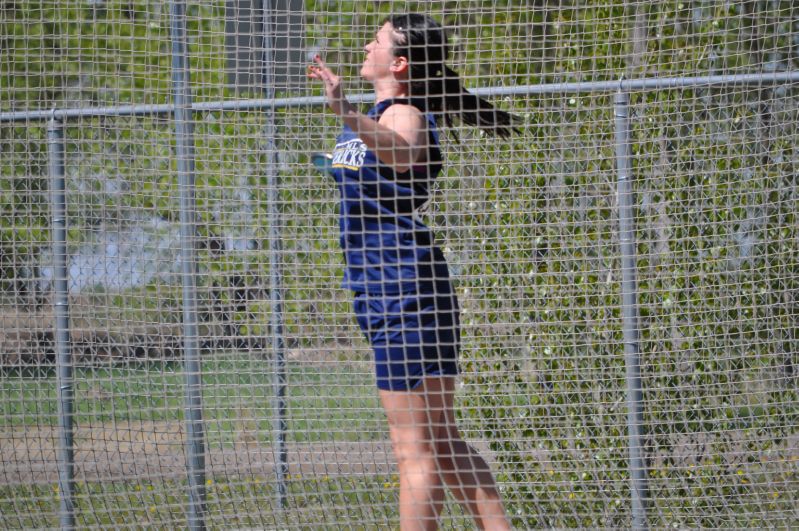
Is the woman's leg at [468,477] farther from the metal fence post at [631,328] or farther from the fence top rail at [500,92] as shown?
the fence top rail at [500,92]

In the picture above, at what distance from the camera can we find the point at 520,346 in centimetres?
429

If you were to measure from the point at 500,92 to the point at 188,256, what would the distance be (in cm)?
152

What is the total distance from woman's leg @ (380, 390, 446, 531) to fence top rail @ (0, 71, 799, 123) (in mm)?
1441

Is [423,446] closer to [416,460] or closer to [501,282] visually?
[416,460]

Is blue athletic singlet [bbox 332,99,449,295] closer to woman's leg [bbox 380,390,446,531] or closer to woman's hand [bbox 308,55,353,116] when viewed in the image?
woman's hand [bbox 308,55,353,116]

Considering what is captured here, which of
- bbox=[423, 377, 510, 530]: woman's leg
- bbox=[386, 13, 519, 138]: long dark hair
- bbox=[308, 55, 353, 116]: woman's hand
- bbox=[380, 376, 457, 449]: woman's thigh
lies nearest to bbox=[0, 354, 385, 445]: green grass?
bbox=[423, 377, 510, 530]: woman's leg

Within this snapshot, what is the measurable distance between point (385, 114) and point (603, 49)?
5.58 ft

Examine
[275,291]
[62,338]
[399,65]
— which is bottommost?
[62,338]

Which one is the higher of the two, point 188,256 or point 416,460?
point 188,256

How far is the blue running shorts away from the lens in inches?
120

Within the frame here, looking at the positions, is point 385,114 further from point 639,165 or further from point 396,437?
point 639,165

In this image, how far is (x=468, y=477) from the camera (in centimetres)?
328

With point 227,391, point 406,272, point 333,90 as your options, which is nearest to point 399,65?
point 333,90

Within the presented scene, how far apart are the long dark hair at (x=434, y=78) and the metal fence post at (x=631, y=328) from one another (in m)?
0.54
